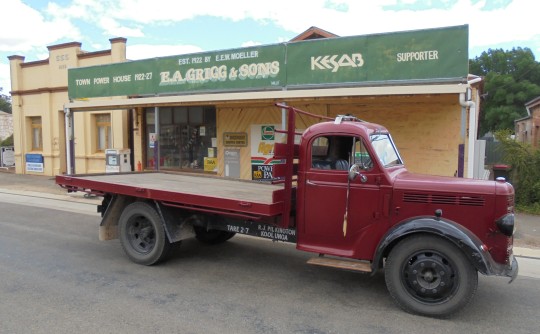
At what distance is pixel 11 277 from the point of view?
5629 millimetres

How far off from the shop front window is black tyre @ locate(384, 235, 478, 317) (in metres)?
10.2

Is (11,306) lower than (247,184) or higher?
lower

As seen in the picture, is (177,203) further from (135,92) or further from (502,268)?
(135,92)

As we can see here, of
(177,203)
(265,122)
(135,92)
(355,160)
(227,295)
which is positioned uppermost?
(135,92)

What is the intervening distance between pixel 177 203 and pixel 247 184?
62.4 inches

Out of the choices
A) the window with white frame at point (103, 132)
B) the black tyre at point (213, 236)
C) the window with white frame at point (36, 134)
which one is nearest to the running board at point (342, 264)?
the black tyre at point (213, 236)

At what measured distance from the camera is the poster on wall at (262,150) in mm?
12953

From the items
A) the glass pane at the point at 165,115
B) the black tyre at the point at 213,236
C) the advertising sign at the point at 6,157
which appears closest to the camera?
the black tyre at the point at 213,236

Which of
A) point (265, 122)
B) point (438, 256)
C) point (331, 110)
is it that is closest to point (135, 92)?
point (265, 122)

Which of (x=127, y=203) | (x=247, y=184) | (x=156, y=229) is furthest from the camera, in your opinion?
(x=247, y=184)

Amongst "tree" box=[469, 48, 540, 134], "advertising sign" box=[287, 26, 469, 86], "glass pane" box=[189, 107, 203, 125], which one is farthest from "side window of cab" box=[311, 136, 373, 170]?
"tree" box=[469, 48, 540, 134]

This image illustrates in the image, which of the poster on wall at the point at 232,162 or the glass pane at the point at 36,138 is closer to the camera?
the poster on wall at the point at 232,162

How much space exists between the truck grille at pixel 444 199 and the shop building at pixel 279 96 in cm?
451

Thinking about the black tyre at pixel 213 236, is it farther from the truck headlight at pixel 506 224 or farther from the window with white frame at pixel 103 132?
the window with white frame at pixel 103 132
